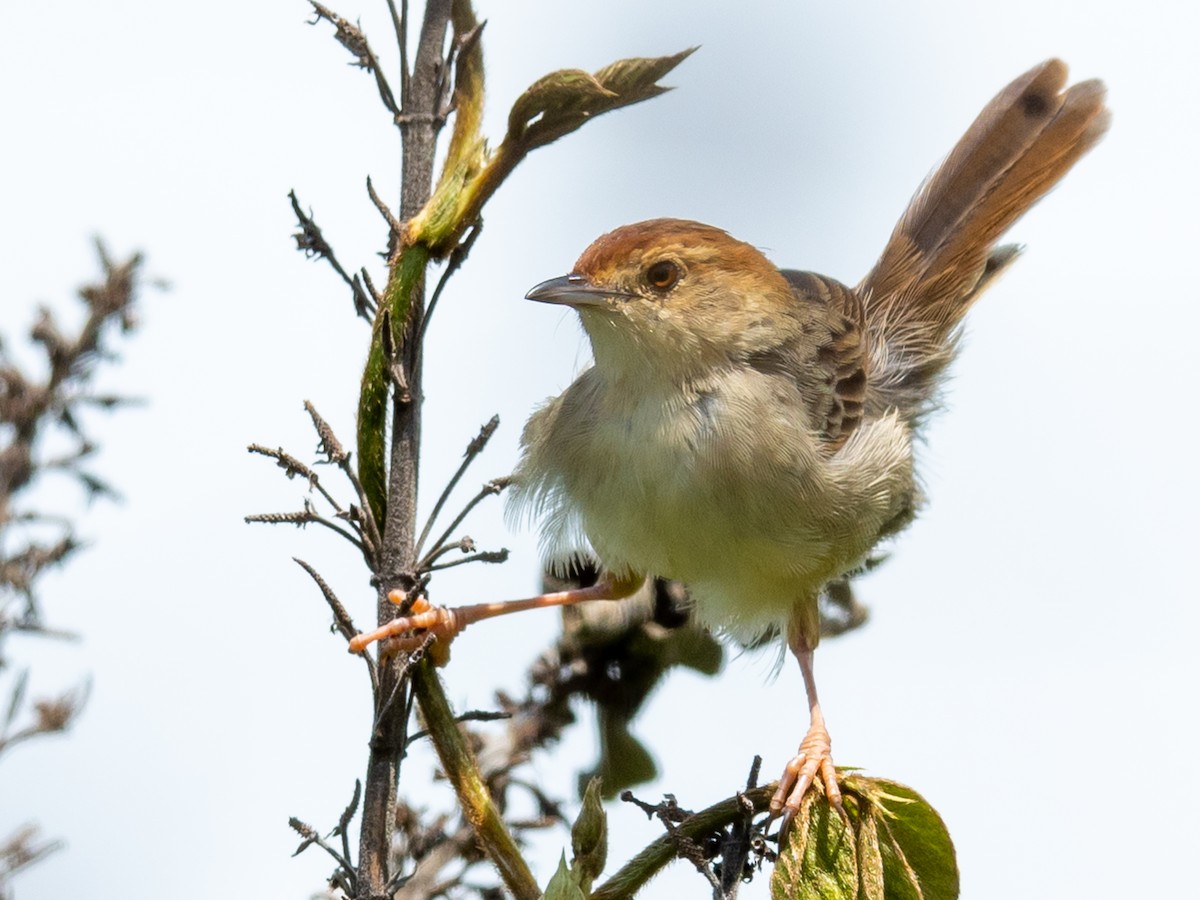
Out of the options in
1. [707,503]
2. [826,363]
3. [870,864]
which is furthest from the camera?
[826,363]

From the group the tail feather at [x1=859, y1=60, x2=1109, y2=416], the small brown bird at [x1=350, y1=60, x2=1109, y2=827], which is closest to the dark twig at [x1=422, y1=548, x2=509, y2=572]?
the small brown bird at [x1=350, y1=60, x2=1109, y2=827]

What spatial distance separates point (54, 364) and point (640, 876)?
5.30 ft

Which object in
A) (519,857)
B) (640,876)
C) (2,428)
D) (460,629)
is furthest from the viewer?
(460,629)

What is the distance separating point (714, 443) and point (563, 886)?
197 centimetres

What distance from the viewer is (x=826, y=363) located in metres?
4.07

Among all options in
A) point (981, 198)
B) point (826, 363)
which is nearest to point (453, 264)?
→ point (826, 363)

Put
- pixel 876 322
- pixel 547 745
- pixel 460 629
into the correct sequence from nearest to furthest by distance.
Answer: pixel 547 745 < pixel 460 629 < pixel 876 322

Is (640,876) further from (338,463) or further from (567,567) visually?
(567,567)

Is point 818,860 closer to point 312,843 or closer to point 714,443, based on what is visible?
point 312,843

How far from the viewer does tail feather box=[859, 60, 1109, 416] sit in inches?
199

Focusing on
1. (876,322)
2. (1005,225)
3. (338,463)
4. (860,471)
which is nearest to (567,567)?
(860,471)

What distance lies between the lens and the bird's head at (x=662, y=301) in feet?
12.1

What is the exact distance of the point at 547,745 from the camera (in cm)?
295

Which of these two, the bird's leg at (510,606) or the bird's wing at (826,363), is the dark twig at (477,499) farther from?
the bird's wing at (826,363)
